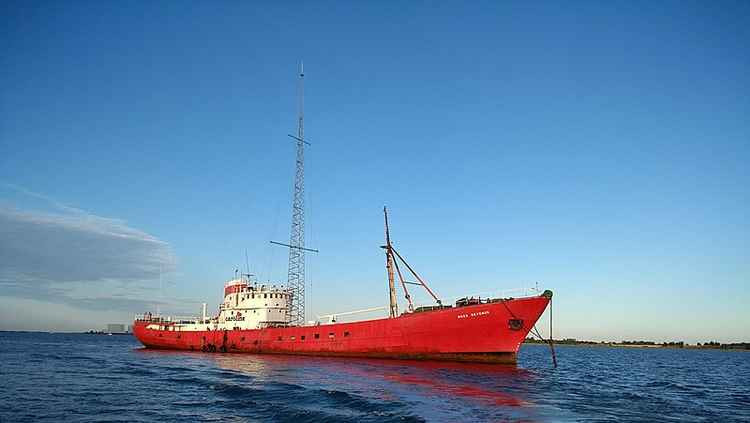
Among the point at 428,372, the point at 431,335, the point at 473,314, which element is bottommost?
the point at 428,372

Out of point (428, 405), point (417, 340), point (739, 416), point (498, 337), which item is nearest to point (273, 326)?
point (417, 340)

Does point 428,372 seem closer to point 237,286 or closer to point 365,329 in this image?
point 365,329

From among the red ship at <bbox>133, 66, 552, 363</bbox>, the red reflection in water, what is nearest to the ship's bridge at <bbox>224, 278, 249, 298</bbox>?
the red ship at <bbox>133, 66, 552, 363</bbox>

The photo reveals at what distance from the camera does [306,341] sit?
1843 inches

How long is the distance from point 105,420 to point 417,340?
25.3m

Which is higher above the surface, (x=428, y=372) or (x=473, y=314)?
(x=473, y=314)

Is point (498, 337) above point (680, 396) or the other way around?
above

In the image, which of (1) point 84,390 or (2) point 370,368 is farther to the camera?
(2) point 370,368

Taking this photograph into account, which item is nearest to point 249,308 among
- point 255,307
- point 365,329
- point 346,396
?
point 255,307

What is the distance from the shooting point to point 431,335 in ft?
126

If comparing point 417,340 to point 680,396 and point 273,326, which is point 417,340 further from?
point 273,326

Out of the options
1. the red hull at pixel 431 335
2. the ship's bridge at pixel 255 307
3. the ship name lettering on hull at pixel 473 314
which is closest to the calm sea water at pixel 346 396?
the red hull at pixel 431 335

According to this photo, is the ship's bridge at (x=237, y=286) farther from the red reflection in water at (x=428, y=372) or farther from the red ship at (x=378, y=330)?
the red reflection in water at (x=428, y=372)

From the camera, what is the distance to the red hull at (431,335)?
35844mm
